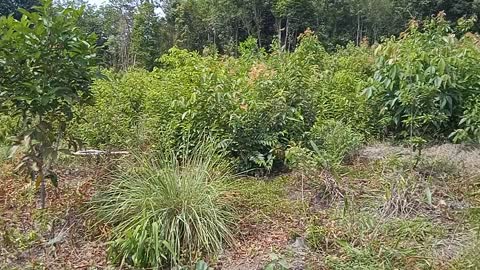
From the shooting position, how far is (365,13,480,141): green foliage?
→ 10.5ft

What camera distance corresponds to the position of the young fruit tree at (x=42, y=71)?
2.26m

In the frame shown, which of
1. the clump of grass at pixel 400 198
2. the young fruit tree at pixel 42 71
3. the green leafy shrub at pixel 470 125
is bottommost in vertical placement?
the clump of grass at pixel 400 198

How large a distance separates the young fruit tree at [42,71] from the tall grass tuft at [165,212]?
0.42 m

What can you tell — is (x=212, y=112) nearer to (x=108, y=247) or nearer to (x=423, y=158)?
(x=108, y=247)

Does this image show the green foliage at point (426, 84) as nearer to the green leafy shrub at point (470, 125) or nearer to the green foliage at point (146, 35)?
the green leafy shrub at point (470, 125)

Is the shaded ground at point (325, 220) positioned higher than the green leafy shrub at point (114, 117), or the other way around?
the green leafy shrub at point (114, 117)

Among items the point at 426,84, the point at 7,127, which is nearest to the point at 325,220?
the point at 426,84

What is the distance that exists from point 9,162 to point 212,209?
192cm

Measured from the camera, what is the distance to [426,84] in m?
3.27

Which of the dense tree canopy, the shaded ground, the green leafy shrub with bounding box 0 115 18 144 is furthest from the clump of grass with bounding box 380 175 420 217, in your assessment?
the dense tree canopy

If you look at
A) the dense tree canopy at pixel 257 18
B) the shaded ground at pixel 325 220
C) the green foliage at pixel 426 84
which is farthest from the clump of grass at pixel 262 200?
the dense tree canopy at pixel 257 18

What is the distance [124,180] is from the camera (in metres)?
2.68

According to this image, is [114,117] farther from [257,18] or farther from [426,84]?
[257,18]

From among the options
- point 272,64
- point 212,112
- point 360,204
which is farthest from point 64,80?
point 272,64
